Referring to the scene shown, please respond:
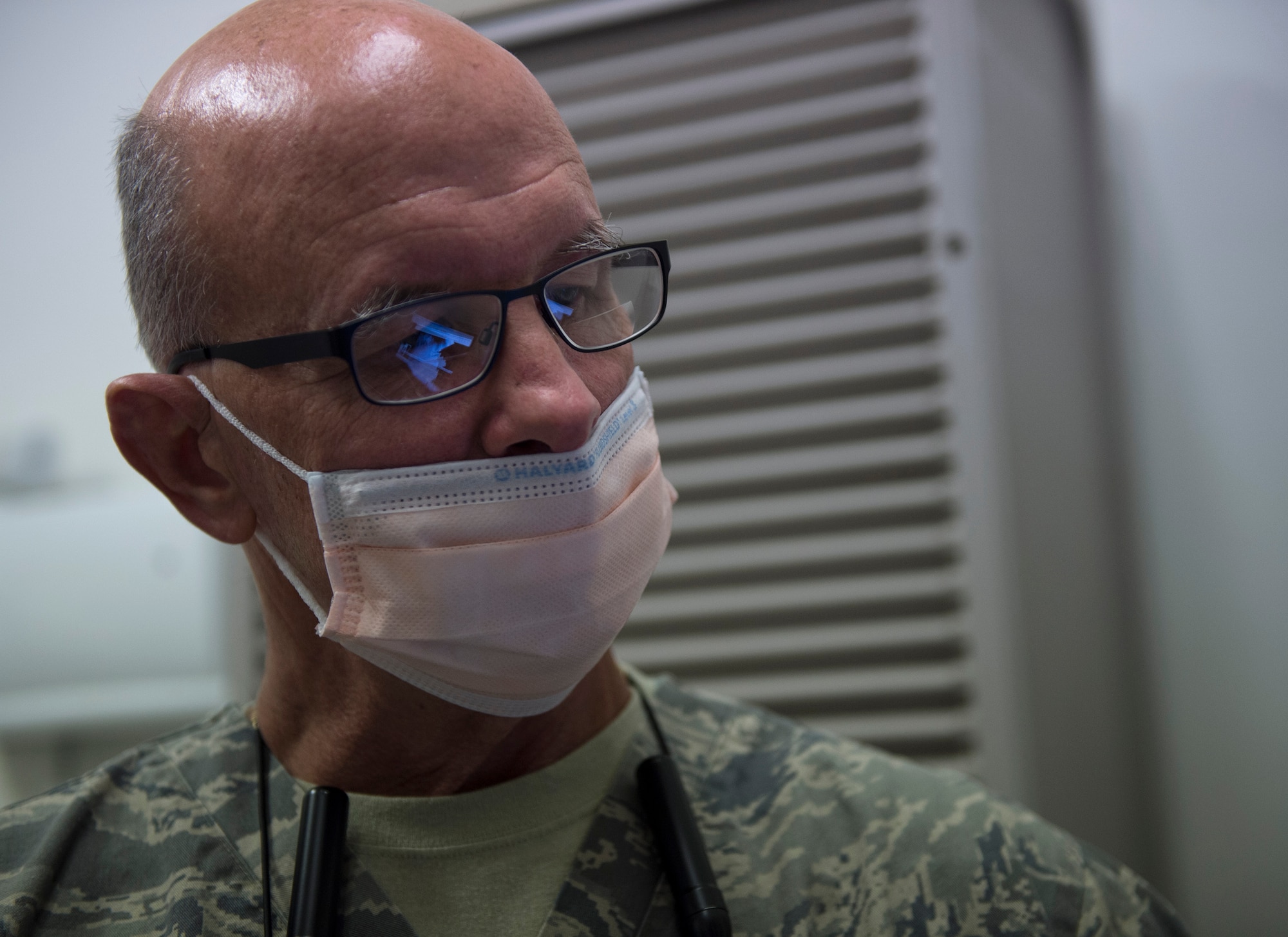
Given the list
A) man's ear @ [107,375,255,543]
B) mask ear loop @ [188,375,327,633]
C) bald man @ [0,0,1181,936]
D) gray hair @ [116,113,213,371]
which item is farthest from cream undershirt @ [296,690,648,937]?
gray hair @ [116,113,213,371]

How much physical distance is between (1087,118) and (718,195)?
56 cm

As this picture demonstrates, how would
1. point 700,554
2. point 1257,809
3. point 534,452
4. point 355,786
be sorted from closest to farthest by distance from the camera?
point 534,452 < point 355,786 < point 1257,809 < point 700,554

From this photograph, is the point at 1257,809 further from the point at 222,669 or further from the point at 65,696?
the point at 65,696

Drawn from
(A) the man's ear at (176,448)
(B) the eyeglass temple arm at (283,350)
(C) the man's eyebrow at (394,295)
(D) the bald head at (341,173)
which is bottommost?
(A) the man's ear at (176,448)

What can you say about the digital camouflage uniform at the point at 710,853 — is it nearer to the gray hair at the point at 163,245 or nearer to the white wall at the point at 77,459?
the gray hair at the point at 163,245

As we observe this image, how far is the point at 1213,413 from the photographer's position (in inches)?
49.9

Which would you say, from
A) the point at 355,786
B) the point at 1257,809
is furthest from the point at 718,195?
the point at 1257,809

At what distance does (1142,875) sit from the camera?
1.36 metres

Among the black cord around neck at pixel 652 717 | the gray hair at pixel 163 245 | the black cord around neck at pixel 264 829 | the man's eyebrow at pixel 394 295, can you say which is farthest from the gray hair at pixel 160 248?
the black cord around neck at pixel 652 717

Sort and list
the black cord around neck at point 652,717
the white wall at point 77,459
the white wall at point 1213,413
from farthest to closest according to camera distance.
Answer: the white wall at point 77,459 < the white wall at point 1213,413 < the black cord around neck at point 652,717

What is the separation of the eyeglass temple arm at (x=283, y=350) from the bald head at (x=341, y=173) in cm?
2

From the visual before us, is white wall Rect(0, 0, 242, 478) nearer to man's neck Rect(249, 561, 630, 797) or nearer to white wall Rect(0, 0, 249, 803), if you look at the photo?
white wall Rect(0, 0, 249, 803)

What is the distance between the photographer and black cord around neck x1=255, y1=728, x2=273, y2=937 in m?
0.93

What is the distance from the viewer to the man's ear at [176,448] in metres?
0.98
